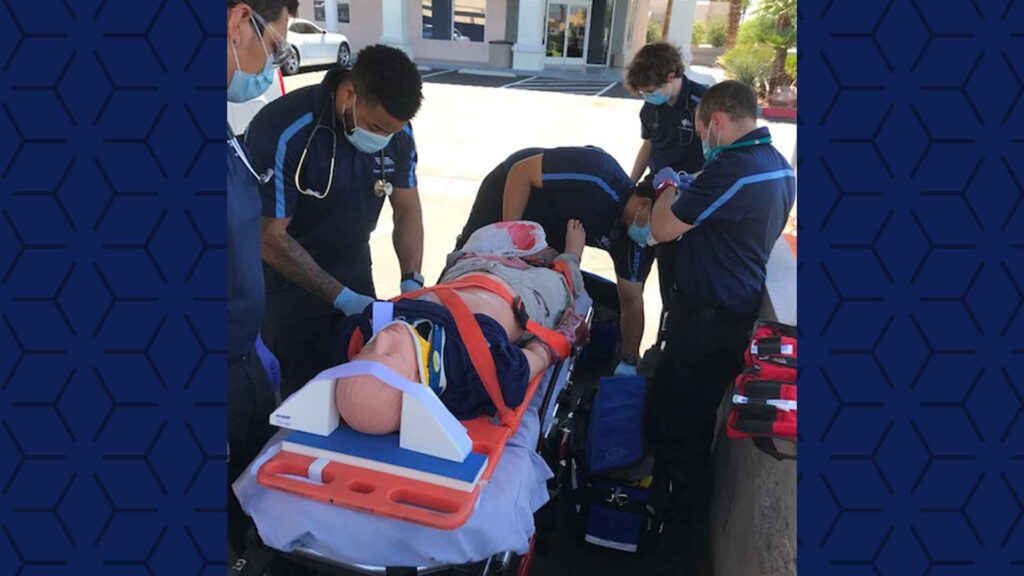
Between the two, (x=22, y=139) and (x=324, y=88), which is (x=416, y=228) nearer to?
(x=324, y=88)

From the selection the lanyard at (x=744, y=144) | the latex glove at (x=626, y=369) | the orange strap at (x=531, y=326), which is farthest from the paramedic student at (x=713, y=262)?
the latex glove at (x=626, y=369)

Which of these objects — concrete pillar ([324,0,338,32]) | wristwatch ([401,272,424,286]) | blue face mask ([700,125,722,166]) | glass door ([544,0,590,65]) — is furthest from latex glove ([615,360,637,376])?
concrete pillar ([324,0,338,32])

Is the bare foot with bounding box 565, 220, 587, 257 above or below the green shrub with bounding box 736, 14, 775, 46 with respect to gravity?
below

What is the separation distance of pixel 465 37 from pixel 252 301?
67.7 feet

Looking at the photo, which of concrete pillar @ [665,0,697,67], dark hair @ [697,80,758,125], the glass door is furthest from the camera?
the glass door

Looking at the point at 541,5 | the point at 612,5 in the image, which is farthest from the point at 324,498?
the point at 612,5

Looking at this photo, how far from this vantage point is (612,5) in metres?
21.0

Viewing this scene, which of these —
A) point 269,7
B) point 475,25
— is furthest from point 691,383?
point 475,25

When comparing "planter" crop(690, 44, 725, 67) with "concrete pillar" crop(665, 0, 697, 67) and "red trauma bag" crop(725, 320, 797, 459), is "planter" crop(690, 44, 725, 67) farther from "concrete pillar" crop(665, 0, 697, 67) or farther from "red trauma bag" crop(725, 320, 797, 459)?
"red trauma bag" crop(725, 320, 797, 459)

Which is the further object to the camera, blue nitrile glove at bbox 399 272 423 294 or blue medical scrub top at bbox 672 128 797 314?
blue nitrile glove at bbox 399 272 423 294

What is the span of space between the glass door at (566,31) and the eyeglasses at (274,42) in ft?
64.3

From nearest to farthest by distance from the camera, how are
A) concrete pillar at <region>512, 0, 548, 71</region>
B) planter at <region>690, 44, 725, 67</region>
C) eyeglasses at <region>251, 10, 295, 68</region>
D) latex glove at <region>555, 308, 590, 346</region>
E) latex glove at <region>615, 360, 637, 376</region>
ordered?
eyeglasses at <region>251, 10, 295, 68</region> < latex glove at <region>555, 308, 590, 346</region> < latex glove at <region>615, 360, 637, 376</region> < concrete pillar at <region>512, 0, 548, 71</region> < planter at <region>690, 44, 725, 67</region>

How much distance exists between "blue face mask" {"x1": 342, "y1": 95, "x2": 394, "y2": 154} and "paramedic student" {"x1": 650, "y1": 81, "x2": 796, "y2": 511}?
1.11m

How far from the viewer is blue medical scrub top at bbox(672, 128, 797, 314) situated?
232cm
